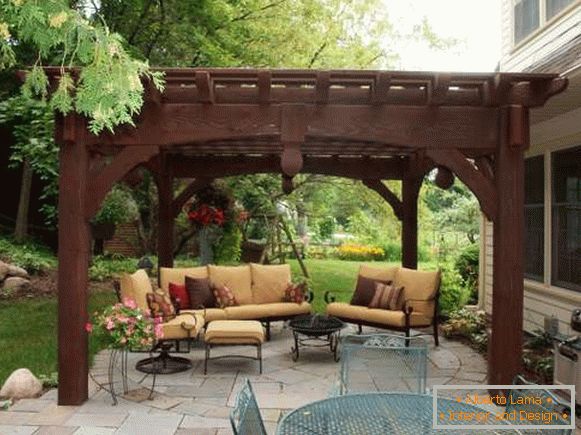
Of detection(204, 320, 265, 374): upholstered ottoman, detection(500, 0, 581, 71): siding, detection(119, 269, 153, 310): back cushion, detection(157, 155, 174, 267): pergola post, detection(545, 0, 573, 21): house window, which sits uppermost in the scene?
detection(545, 0, 573, 21): house window

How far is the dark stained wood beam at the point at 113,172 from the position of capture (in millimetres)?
5301

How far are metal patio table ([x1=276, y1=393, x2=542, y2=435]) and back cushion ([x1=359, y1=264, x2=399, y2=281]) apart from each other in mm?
5070

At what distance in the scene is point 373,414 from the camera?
3.12m

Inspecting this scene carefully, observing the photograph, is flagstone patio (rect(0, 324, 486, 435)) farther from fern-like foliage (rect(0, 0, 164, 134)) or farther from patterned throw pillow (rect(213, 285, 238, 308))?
fern-like foliage (rect(0, 0, 164, 134))

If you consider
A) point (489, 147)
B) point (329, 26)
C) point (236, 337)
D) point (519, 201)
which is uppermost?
point (329, 26)

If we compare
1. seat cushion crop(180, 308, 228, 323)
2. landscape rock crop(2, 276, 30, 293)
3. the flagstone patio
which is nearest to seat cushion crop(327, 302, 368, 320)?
the flagstone patio

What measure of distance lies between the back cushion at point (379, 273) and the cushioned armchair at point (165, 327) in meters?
2.83

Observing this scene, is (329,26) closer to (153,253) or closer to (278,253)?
(278,253)

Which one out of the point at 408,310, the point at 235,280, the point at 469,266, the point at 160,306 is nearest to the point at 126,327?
the point at 160,306

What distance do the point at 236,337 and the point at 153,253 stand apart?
8.35 m

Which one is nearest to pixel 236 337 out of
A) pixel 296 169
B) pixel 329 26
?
pixel 296 169

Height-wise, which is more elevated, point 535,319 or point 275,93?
point 275,93

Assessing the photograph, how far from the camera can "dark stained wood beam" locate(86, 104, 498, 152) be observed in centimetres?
→ 532

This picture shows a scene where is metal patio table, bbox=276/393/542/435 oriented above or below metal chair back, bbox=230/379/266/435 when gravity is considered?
below
